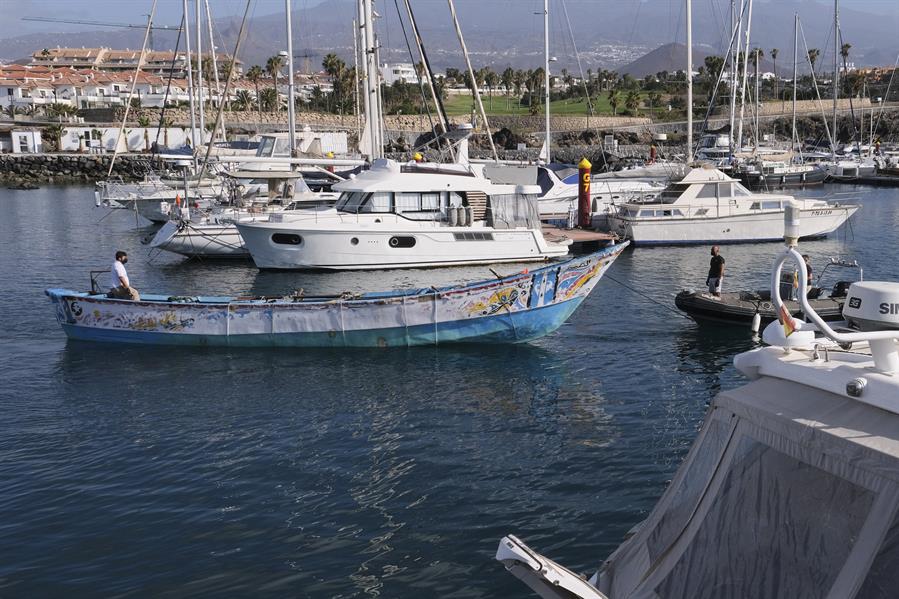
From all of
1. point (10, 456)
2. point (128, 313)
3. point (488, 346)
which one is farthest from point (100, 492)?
point (488, 346)

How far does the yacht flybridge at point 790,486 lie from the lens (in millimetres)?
5203

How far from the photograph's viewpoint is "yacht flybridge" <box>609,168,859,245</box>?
1486 inches

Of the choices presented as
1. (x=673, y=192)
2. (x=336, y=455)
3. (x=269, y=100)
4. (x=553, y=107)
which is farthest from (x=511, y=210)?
(x=553, y=107)

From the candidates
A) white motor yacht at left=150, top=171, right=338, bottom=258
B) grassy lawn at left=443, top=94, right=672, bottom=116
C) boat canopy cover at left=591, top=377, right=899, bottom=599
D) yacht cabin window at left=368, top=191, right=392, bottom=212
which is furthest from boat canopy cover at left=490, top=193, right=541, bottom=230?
grassy lawn at left=443, top=94, right=672, bottom=116

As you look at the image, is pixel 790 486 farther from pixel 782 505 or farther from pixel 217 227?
pixel 217 227

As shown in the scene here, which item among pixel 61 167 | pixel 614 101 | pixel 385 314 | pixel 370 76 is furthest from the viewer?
pixel 614 101

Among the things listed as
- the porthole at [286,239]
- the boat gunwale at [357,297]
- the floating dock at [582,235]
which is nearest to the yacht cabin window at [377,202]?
the porthole at [286,239]

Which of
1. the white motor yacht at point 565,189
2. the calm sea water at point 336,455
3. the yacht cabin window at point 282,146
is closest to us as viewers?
the calm sea water at point 336,455

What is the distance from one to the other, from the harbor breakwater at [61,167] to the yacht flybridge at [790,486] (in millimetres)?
85116

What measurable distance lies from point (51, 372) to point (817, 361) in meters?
18.2

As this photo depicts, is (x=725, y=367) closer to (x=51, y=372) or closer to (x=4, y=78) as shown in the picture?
(x=51, y=372)

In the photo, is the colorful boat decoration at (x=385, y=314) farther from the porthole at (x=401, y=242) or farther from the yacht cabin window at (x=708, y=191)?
the yacht cabin window at (x=708, y=191)

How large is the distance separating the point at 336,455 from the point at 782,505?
390 inches

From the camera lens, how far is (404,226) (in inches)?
1248
